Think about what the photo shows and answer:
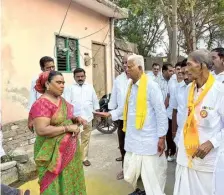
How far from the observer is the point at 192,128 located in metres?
2.92

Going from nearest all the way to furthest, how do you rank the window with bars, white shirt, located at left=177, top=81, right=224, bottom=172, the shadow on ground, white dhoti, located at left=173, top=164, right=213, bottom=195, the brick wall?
white shirt, located at left=177, top=81, right=224, bottom=172 < white dhoti, located at left=173, top=164, right=213, bottom=195 < the shadow on ground < the brick wall < the window with bars

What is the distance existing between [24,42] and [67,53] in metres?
1.75

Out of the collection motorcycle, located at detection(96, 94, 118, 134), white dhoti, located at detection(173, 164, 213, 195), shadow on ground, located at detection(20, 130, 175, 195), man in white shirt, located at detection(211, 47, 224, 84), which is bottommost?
shadow on ground, located at detection(20, 130, 175, 195)

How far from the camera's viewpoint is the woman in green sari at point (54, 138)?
3223mm

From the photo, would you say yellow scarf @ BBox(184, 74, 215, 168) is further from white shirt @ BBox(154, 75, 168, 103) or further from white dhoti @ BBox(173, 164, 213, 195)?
white shirt @ BBox(154, 75, 168, 103)

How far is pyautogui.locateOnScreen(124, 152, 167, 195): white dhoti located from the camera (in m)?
3.71

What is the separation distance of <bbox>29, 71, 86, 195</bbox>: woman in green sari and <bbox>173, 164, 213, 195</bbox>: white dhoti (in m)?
1.11

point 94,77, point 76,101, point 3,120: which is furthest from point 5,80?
point 94,77

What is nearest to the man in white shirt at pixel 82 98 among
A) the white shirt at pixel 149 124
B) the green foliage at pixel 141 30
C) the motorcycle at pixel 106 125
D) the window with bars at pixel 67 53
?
the white shirt at pixel 149 124

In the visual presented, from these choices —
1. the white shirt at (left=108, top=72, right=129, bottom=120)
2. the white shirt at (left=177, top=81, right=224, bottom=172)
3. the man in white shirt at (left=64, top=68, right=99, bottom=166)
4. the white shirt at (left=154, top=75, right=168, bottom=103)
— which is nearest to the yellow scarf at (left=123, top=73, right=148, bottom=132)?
the white shirt at (left=177, top=81, right=224, bottom=172)

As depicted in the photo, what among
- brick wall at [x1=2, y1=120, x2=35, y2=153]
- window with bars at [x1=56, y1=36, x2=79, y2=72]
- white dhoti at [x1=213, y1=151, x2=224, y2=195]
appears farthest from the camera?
window with bars at [x1=56, y1=36, x2=79, y2=72]

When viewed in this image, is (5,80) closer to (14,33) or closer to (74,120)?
(14,33)

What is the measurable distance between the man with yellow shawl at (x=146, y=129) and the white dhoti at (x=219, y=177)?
103 centimetres

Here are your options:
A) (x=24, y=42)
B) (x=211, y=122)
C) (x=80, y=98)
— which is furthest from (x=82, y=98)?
(x=211, y=122)
